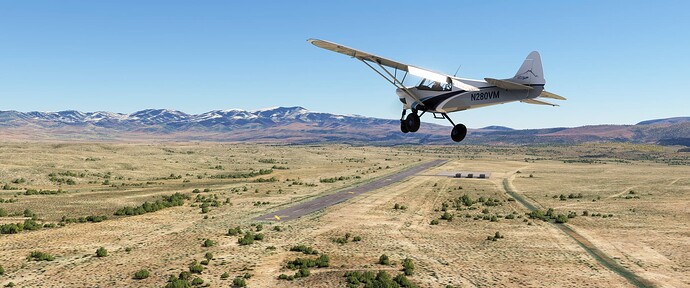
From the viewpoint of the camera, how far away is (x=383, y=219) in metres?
58.2

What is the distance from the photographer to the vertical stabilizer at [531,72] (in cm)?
2164

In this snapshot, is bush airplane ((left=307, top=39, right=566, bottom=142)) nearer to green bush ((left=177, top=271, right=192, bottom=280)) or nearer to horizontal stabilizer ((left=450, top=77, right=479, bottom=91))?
horizontal stabilizer ((left=450, top=77, right=479, bottom=91))

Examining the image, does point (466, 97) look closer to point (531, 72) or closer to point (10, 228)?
point (531, 72)

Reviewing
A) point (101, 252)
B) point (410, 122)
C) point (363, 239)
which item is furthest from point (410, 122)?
point (101, 252)

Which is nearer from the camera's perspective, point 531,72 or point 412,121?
point 531,72

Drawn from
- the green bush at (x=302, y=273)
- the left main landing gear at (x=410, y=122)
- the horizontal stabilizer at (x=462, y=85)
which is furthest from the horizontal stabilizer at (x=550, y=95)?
the green bush at (x=302, y=273)

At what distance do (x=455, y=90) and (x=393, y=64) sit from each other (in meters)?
3.58

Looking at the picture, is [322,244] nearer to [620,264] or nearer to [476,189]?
[620,264]

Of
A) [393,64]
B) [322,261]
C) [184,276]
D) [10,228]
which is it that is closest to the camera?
[393,64]

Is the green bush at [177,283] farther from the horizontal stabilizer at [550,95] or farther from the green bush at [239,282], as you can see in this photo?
the horizontal stabilizer at [550,95]

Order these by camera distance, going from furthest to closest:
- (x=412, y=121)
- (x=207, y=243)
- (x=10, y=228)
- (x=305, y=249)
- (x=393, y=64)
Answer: (x=10, y=228), (x=207, y=243), (x=305, y=249), (x=393, y=64), (x=412, y=121)

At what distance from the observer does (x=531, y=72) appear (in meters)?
21.9

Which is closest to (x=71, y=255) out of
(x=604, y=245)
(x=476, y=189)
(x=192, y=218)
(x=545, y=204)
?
(x=192, y=218)

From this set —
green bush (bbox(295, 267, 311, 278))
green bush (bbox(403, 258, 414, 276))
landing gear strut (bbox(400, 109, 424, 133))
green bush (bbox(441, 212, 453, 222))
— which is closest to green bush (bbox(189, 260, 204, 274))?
green bush (bbox(295, 267, 311, 278))
